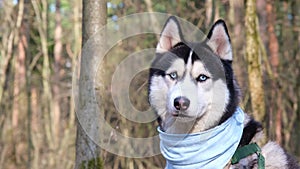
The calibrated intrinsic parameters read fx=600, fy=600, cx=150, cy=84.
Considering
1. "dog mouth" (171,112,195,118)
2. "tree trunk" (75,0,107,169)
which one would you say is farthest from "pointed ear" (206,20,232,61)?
"tree trunk" (75,0,107,169)

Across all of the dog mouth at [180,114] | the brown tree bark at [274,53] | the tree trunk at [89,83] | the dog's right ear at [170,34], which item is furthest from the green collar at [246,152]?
the brown tree bark at [274,53]

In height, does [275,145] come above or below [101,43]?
below

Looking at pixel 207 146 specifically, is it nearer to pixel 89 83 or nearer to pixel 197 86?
pixel 197 86

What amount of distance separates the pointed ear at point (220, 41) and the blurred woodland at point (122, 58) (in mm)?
4415

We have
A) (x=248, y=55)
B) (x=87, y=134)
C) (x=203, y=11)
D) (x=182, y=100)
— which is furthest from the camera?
(x=203, y=11)

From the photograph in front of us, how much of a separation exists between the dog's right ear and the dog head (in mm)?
118

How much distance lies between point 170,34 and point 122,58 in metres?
6.89

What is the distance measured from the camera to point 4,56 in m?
13.6

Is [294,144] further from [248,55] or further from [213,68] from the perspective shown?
[213,68]

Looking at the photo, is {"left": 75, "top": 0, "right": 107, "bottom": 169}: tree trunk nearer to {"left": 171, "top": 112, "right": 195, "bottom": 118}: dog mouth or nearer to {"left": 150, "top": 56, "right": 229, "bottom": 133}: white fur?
{"left": 150, "top": 56, "right": 229, "bottom": 133}: white fur

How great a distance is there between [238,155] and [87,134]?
5.03 feet

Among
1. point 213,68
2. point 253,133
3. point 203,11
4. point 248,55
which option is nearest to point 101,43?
point 213,68

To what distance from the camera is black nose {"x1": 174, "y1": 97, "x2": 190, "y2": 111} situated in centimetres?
495

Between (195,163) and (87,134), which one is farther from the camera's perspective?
(87,134)
